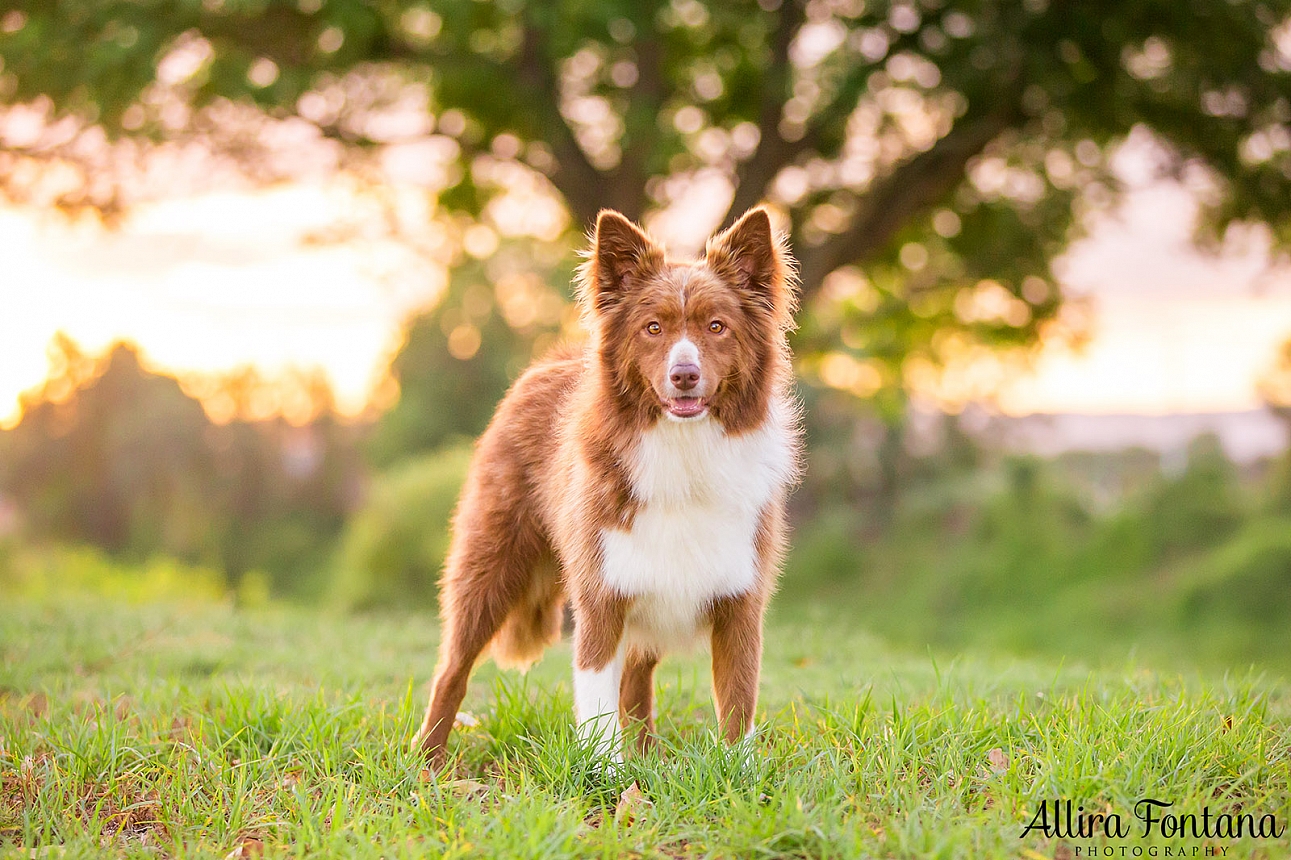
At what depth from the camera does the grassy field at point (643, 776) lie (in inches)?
138

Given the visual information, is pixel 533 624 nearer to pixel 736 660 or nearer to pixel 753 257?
pixel 736 660

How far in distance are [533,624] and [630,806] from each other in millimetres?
1441

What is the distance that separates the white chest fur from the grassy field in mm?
654

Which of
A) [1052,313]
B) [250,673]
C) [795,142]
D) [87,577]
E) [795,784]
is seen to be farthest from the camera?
[87,577]

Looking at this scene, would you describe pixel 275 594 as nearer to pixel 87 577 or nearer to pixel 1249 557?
pixel 87 577

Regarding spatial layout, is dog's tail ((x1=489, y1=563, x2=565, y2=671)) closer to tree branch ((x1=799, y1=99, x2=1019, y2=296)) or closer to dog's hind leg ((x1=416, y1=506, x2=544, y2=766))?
dog's hind leg ((x1=416, y1=506, x2=544, y2=766))

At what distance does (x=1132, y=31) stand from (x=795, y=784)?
8.97m

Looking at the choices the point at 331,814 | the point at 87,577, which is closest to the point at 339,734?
the point at 331,814

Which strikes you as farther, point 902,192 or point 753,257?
point 902,192

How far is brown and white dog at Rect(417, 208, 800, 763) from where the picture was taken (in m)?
4.11

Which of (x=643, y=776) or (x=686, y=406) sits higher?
(x=686, y=406)

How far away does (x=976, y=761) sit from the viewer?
4.05 meters

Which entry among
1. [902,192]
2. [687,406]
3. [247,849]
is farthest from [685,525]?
[902,192]

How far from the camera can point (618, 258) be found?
4.34m
